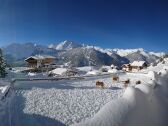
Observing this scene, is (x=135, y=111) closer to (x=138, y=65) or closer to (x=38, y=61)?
(x=38, y=61)

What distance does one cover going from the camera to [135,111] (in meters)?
3.96

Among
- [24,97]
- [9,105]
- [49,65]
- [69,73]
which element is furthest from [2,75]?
[9,105]

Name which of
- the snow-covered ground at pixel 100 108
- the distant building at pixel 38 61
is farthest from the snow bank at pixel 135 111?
the distant building at pixel 38 61

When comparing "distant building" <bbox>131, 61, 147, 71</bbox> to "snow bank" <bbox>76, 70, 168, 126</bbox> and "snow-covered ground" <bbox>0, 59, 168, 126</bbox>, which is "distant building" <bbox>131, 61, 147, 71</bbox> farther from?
A: "snow bank" <bbox>76, 70, 168, 126</bbox>

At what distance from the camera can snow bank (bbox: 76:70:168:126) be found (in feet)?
10.9

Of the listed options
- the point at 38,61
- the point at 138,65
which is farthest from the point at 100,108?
the point at 138,65

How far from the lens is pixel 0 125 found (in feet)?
45.7

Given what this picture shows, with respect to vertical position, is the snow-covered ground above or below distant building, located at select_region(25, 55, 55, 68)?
below

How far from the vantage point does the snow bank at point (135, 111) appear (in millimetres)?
3335

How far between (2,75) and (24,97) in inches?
1216

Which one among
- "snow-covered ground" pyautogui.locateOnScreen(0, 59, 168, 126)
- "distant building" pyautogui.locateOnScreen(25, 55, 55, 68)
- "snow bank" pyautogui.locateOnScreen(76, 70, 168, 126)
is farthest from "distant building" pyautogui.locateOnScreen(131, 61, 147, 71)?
"snow bank" pyautogui.locateOnScreen(76, 70, 168, 126)

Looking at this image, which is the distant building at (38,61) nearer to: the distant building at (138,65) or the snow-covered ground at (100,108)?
the distant building at (138,65)

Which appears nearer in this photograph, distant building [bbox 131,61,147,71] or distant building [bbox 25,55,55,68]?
distant building [bbox 25,55,55,68]

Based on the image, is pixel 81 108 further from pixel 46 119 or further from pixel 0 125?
pixel 0 125
